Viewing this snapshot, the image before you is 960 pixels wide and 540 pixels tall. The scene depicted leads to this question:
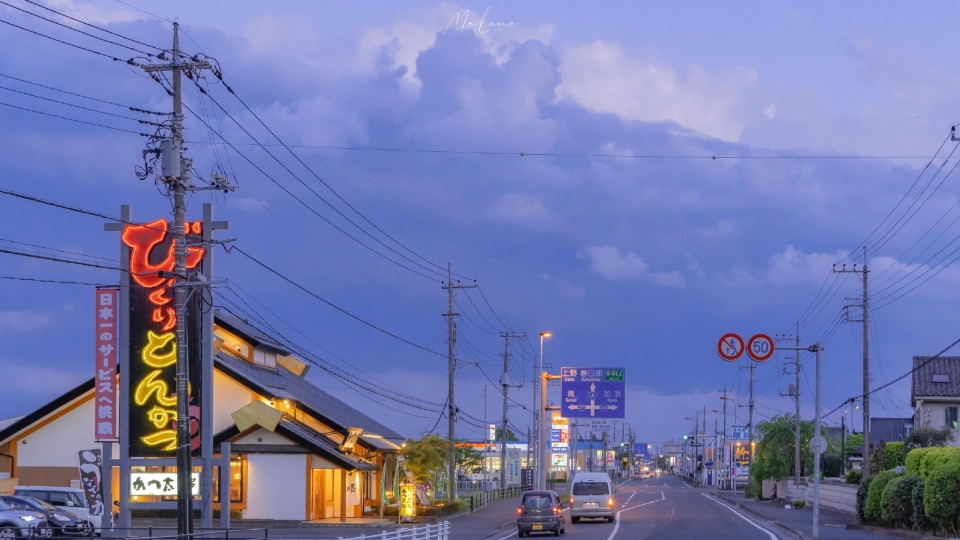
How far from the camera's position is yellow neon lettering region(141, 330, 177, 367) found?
94.1ft

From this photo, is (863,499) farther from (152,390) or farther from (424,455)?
(152,390)

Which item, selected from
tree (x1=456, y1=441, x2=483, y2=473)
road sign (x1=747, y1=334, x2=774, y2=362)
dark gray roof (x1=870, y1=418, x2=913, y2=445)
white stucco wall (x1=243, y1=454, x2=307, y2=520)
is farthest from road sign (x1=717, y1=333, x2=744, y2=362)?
dark gray roof (x1=870, y1=418, x2=913, y2=445)

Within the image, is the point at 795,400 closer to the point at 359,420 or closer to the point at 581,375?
the point at 581,375

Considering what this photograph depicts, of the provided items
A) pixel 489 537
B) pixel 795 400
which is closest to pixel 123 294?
pixel 489 537

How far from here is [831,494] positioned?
189 ft

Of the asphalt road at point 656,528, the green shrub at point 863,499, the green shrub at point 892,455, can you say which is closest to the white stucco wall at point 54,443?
the asphalt road at point 656,528

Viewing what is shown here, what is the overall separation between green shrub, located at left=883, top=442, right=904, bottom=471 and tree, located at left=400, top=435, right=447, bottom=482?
24992mm

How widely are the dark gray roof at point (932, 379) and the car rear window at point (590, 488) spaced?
33676 mm

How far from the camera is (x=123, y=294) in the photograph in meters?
28.6

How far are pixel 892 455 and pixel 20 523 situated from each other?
4337 centimetres

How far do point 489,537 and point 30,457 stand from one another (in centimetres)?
1931

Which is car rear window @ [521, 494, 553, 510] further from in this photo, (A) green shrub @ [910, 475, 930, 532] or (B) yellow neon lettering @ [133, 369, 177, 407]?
(B) yellow neon lettering @ [133, 369, 177, 407]

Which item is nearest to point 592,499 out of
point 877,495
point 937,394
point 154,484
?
point 877,495

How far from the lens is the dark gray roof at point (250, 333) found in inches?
1810
